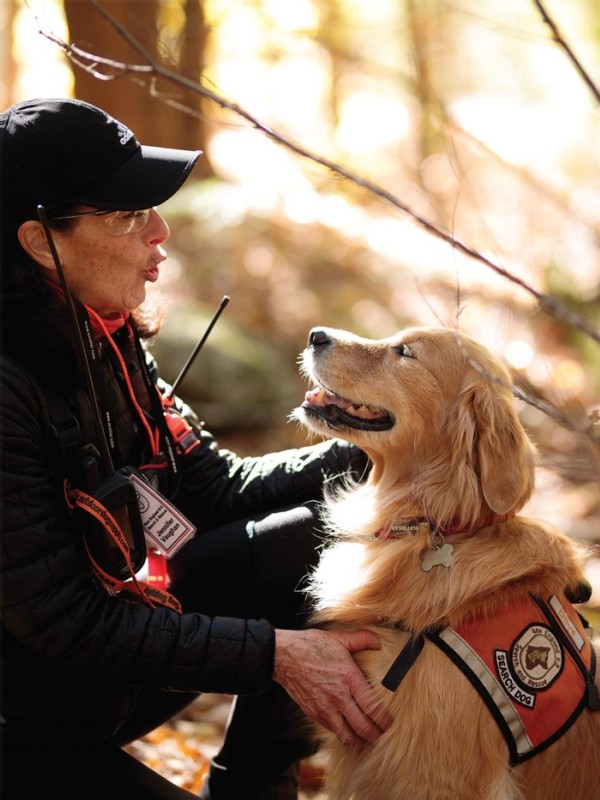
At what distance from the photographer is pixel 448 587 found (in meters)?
2.30

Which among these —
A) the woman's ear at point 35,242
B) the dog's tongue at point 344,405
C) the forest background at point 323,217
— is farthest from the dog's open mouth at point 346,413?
the woman's ear at point 35,242

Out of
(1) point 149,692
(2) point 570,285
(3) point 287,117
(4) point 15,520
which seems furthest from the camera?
(3) point 287,117

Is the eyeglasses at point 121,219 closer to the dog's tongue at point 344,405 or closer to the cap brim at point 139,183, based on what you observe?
the cap brim at point 139,183

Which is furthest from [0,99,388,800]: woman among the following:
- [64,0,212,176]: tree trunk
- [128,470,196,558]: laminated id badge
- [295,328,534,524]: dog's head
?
[64,0,212,176]: tree trunk

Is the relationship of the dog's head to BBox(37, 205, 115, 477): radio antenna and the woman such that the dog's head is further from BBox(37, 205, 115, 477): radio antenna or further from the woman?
BBox(37, 205, 115, 477): radio antenna

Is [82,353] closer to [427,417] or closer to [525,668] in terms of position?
[427,417]

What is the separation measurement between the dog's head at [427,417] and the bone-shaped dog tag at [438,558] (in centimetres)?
10

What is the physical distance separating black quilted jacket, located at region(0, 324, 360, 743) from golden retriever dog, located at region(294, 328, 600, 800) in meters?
0.41

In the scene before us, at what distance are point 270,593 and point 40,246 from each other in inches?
51.9

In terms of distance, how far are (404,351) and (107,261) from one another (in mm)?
1026

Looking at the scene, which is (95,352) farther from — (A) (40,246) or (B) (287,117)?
(B) (287,117)

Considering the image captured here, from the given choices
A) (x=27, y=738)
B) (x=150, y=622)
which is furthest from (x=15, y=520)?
(x=27, y=738)

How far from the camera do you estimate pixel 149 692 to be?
8.30 ft

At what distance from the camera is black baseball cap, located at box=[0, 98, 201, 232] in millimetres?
2107
